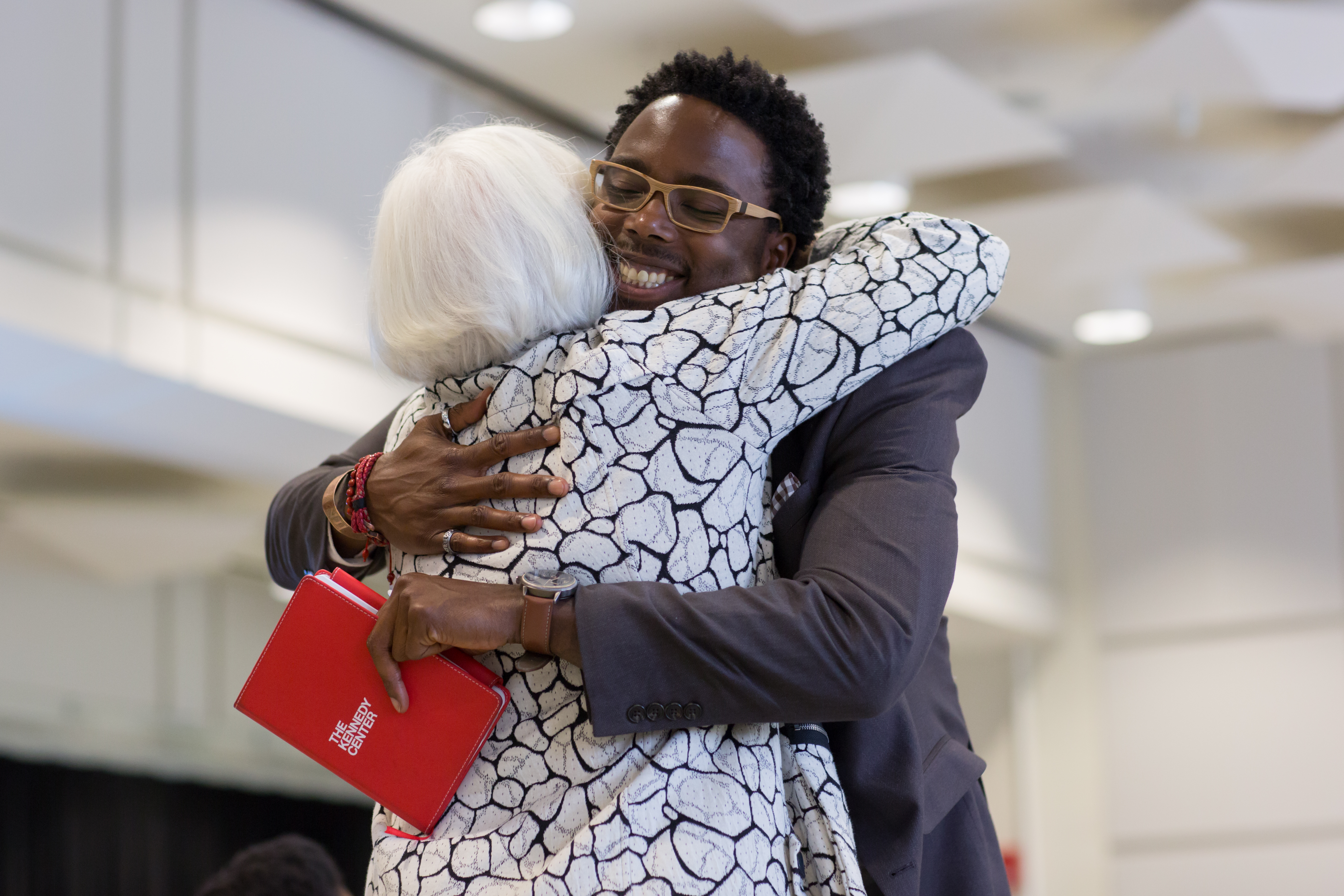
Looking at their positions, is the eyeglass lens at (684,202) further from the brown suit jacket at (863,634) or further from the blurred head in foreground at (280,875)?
the blurred head in foreground at (280,875)

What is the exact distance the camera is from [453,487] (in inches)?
58.7

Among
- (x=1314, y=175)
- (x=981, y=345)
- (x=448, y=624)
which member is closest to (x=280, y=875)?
(x=448, y=624)

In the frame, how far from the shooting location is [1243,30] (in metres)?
4.57

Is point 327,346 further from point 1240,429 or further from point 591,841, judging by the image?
point 1240,429

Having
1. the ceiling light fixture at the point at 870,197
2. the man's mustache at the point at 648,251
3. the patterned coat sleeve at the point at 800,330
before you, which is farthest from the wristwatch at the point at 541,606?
the ceiling light fixture at the point at 870,197

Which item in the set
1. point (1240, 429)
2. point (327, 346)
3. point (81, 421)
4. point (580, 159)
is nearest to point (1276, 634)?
point (1240, 429)

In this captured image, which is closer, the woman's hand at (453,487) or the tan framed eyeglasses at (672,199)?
the woman's hand at (453,487)

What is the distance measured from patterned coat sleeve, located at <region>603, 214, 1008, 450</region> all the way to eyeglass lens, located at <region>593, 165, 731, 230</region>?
193mm

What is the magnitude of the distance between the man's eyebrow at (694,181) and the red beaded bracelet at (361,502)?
42cm

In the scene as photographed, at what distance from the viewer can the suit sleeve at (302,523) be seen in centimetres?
178

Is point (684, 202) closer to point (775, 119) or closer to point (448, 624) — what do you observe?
point (775, 119)

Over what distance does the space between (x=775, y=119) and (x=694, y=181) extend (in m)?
0.13

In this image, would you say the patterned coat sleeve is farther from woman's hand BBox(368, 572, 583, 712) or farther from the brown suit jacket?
woman's hand BBox(368, 572, 583, 712)

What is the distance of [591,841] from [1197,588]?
22.0 ft
